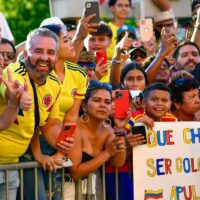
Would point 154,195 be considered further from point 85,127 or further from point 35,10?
point 35,10

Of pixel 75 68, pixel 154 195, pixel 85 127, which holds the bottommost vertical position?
pixel 154 195

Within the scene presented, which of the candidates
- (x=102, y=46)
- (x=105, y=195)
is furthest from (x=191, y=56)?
(x=105, y=195)

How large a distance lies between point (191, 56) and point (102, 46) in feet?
3.86

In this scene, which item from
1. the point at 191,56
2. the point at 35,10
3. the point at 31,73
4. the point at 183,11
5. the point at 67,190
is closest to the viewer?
the point at 31,73

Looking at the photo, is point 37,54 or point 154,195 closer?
point 37,54

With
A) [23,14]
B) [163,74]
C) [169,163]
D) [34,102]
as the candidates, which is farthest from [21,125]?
[23,14]

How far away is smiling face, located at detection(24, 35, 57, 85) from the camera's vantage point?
8.24 meters

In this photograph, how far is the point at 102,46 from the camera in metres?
11.0

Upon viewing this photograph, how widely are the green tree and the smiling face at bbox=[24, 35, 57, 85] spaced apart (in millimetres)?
20304

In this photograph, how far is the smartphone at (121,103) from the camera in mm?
8820

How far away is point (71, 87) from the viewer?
351 inches

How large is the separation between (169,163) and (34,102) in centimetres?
177

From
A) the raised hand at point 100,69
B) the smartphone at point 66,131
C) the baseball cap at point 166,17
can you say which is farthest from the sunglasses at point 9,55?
the baseball cap at point 166,17

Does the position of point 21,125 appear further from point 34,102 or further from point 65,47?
point 65,47
